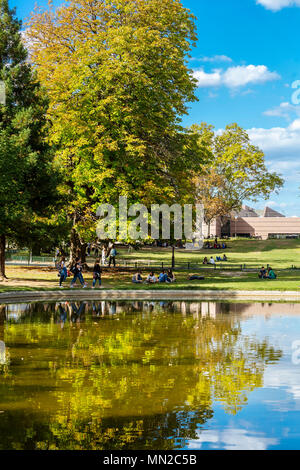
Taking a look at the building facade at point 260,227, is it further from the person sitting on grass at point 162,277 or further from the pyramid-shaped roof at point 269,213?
the person sitting on grass at point 162,277

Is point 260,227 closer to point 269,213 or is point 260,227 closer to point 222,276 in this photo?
point 269,213

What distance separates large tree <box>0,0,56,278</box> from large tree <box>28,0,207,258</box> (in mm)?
1862

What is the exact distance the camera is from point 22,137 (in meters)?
27.1

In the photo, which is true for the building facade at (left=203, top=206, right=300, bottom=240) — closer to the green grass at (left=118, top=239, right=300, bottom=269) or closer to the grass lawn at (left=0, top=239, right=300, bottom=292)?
the green grass at (left=118, top=239, right=300, bottom=269)

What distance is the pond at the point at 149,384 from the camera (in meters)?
7.15

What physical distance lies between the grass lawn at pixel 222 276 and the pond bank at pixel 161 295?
1.50m

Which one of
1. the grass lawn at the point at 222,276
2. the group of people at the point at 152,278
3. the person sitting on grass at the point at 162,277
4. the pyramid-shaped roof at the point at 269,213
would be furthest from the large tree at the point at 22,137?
the pyramid-shaped roof at the point at 269,213

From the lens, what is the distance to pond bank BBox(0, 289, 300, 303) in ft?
82.1

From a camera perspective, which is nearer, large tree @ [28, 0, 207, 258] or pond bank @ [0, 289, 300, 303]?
pond bank @ [0, 289, 300, 303]

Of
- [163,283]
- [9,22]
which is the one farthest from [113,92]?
→ [163,283]

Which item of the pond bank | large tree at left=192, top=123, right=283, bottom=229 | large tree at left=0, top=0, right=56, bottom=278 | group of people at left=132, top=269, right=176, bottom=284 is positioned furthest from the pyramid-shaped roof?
the pond bank

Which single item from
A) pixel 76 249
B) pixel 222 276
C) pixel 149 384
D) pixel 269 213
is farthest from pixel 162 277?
pixel 269 213
